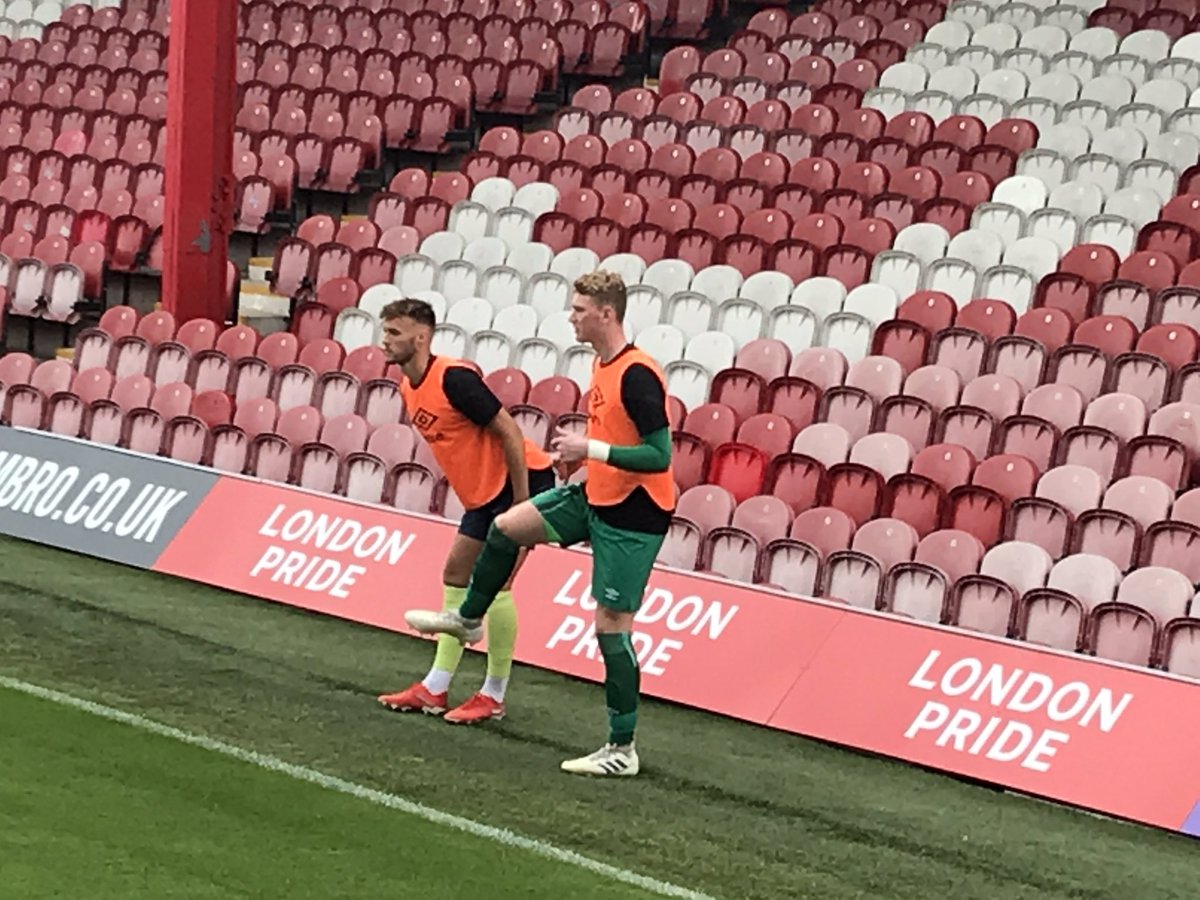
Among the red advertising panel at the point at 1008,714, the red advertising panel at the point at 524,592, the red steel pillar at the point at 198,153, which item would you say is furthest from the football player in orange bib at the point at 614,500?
the red steel pillar at the point at 198,153

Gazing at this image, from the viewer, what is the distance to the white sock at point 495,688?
273 inches

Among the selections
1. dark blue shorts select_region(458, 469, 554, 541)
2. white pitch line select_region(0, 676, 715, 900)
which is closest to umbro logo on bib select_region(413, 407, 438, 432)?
dark blue shorts select_region(458, 469, 554, 541)

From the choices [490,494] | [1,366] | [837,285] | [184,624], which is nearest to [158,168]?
[1,366]

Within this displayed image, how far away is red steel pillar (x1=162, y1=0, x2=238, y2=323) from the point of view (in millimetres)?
12531

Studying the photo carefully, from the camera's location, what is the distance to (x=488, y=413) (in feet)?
21.7

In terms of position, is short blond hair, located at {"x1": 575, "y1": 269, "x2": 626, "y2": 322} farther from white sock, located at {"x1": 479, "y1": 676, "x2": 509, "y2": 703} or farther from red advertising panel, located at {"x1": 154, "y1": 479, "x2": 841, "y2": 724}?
red advertising panel, located at {"x1": 154, "y1": 479, "x2": 841, "y2": 724}

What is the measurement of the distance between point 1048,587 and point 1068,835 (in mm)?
2033

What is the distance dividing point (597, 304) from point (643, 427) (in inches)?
16.6

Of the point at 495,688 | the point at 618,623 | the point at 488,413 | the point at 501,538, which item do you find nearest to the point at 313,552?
the point at 495,688

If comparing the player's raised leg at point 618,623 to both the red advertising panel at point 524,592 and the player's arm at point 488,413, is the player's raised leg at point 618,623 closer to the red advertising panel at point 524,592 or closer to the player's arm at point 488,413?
the player's arm at point 488,413

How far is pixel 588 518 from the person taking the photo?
6281 mm

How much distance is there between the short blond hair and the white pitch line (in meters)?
1.68

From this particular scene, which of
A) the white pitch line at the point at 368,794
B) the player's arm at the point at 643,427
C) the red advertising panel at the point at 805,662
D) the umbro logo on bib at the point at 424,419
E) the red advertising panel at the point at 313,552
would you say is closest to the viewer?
the white pitch line at the point at 368,794

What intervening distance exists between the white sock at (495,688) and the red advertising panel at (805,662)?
0.83m
